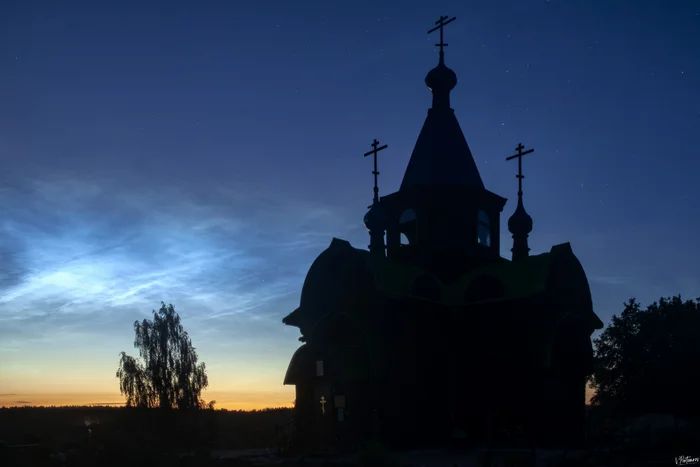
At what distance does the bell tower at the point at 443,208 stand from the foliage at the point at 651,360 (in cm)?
1226

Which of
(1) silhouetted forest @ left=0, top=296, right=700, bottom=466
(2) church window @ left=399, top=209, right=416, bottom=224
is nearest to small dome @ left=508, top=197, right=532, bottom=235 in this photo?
(2) church window @ left=399, top=209, right=416, bottom=224

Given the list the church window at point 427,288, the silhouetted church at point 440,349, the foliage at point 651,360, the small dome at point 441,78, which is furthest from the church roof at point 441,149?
the foliage at point 651,360

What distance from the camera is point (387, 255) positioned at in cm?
2680

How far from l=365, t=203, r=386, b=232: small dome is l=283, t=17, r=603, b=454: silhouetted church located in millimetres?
1675

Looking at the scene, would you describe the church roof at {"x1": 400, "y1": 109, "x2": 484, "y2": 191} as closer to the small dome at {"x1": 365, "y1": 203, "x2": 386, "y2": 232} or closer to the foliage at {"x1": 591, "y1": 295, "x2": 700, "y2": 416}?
the small dome at {"x1": 365, "y1": 203, "x2": 386, "y2": 232}

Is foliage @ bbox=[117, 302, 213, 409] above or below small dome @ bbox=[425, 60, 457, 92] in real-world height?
below

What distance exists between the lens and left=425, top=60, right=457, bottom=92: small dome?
91.1 ft

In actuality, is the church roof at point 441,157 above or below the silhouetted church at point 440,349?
above

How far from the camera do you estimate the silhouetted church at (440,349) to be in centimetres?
2188

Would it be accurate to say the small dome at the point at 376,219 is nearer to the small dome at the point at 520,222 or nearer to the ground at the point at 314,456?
the small dome at the point at 520,222

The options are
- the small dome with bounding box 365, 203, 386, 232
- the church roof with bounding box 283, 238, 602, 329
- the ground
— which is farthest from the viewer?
the small dome with bounding box 365, 203, 386, 232

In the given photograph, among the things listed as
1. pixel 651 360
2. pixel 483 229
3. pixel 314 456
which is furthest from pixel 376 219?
pixel 651 360

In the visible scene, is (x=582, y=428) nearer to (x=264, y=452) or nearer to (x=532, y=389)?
(x=532, y=389)

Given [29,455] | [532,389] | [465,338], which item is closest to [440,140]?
[465,338]
